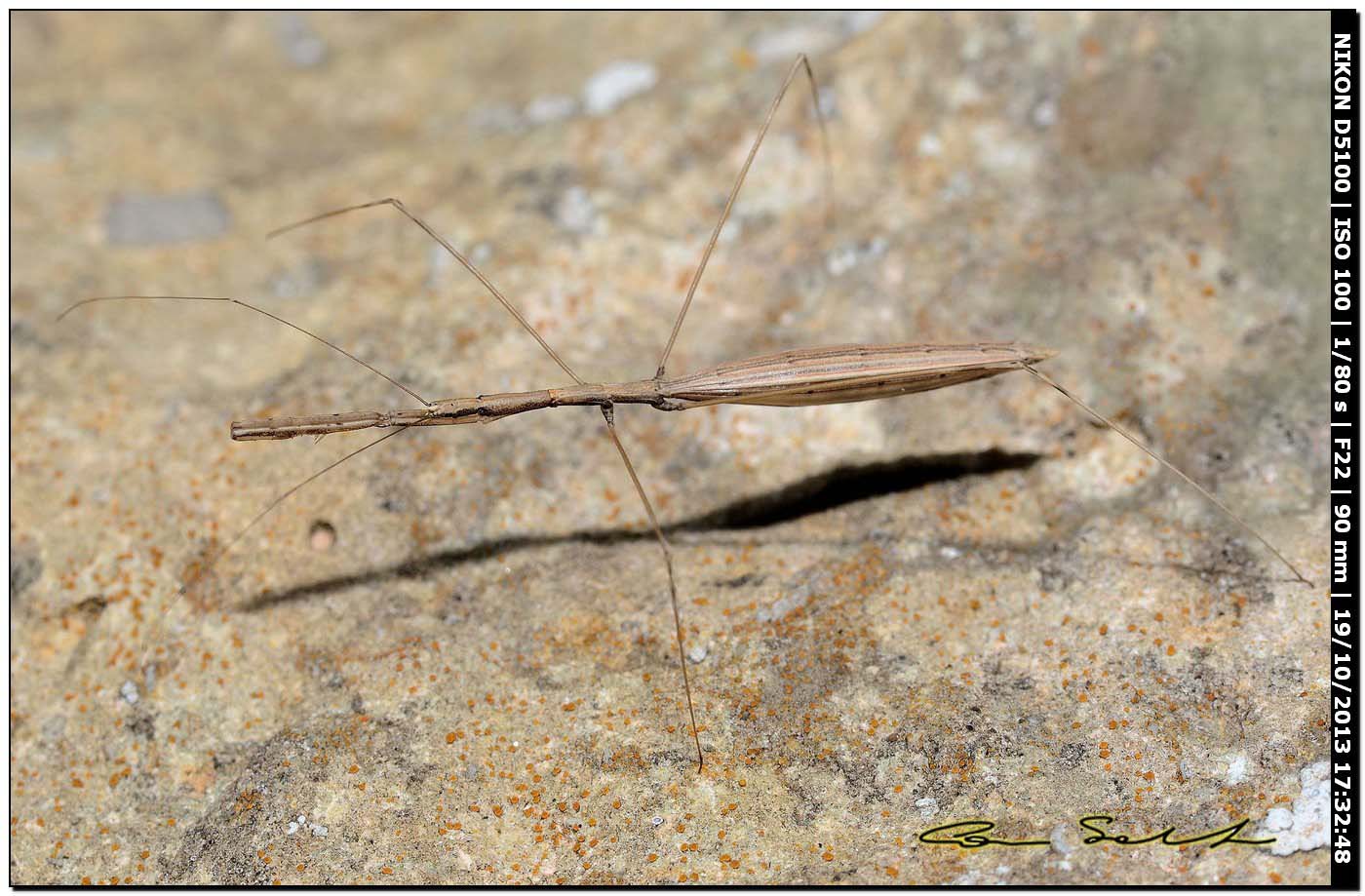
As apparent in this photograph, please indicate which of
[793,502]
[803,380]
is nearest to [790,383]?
[803,380]

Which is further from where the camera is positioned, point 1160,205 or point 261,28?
point 261,28

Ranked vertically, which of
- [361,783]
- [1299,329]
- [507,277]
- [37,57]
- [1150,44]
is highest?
[37,57]

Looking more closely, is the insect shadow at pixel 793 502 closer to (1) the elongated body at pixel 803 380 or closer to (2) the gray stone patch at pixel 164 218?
(1) the elongated body at pixel 803 380

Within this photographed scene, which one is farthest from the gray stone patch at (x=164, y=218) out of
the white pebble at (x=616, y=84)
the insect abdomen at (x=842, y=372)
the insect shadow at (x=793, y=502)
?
the insect abdomen at (x=842, y=372)

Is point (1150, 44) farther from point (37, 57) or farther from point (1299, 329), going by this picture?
point (37, 57)

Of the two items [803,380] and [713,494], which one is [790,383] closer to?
[803,380]

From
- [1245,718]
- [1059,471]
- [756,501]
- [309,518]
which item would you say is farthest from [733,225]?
[1245,718]
